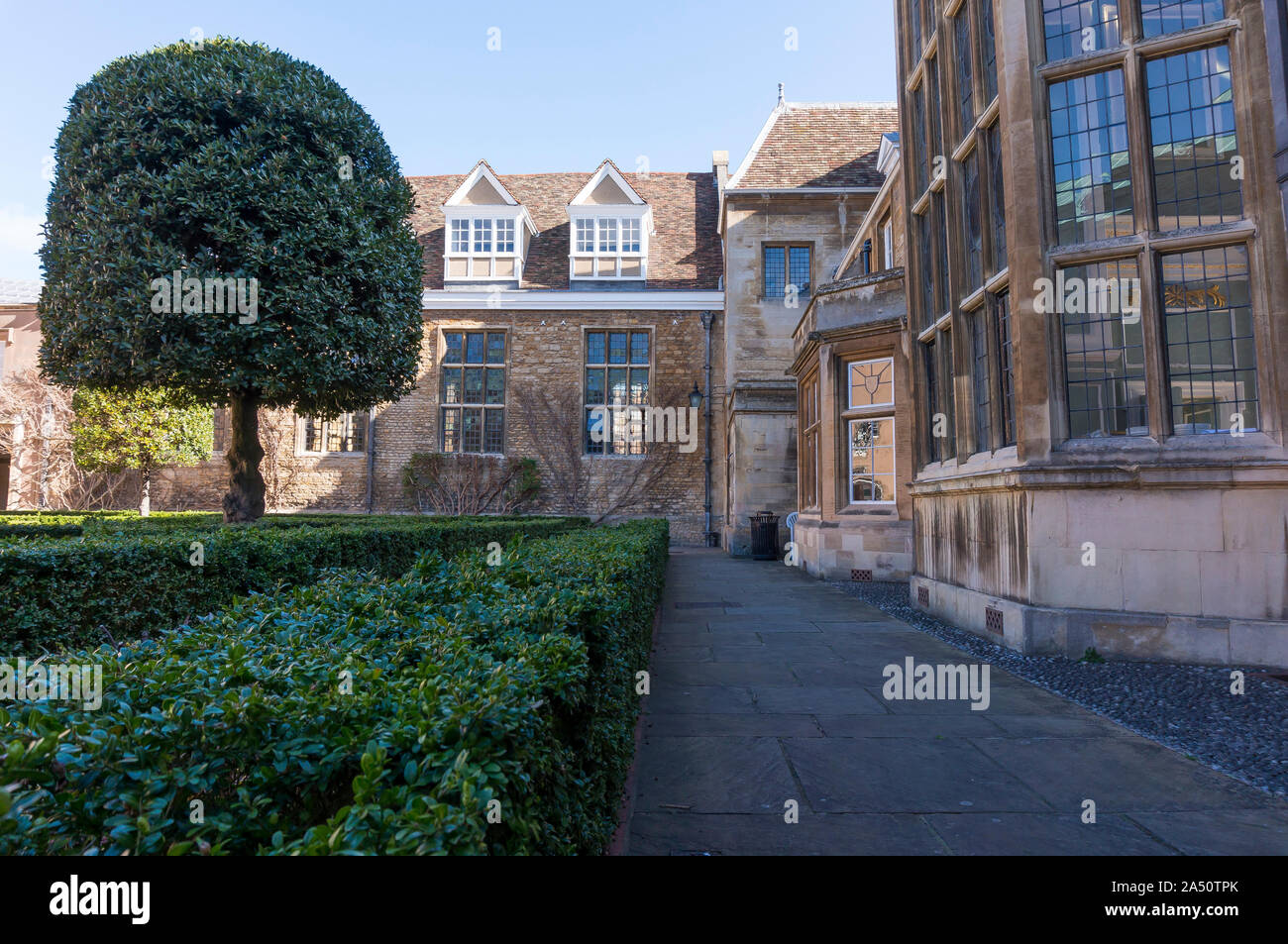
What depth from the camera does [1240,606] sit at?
18.2ft

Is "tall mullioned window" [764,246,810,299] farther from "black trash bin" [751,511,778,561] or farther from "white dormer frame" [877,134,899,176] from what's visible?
"black trash bin" [751,511,778,561]

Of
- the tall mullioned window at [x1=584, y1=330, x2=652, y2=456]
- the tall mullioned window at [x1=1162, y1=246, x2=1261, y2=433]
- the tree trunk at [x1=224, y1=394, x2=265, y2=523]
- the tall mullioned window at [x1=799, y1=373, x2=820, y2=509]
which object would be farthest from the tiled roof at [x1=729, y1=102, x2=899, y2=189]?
the tall mullioned window at [x1=1162, y1=246, x2=1261, y2=433]

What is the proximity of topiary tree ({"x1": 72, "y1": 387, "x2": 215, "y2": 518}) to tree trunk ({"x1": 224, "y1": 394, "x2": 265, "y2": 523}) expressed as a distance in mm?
10841

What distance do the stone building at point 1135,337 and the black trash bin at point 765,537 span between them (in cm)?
910

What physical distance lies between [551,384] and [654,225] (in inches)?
277

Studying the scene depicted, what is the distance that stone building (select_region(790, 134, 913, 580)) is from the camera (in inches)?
436

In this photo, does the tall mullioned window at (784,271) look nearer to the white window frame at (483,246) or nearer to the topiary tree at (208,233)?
the white window frame at (483,246)

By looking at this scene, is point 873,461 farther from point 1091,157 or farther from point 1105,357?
point 1091,157

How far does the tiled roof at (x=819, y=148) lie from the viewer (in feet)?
60.5

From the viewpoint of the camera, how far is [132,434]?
69.8 ft

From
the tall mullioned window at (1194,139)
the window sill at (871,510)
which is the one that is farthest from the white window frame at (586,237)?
the tall mullioned window at (1194,139)

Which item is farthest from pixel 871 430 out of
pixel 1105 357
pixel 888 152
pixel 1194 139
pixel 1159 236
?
pixel 888 152

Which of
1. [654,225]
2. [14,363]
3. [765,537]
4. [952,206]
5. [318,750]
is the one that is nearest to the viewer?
[318,750]
